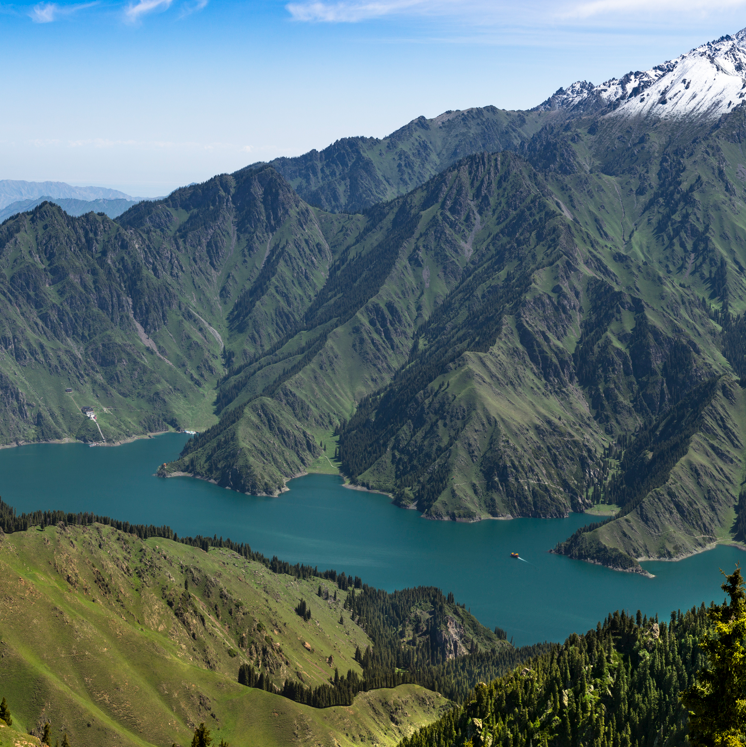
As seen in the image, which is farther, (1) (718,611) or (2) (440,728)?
(2) (440,728)

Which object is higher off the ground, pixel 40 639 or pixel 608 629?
pixel 608 629

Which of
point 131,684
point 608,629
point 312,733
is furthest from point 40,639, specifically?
point 608,629

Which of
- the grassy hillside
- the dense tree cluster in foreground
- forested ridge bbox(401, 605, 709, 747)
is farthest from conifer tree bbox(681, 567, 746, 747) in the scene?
the grassy hillside

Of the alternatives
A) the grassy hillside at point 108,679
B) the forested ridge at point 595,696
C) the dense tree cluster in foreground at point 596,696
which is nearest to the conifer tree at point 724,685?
the dense tree cluster in foreground at point 596,696

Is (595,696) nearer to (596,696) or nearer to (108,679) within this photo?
(596,696)

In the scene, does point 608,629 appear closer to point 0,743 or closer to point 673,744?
point 673,744

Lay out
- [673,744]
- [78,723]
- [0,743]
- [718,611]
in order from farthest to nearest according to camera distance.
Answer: [78,723] < [673,744] < [0,743] < [718,611]

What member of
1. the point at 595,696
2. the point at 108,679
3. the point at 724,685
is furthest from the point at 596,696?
the point at 724,685

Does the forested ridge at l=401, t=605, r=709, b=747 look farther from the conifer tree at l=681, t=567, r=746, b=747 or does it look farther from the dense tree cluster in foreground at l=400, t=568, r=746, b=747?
the conifer tree at l=681, t=567, r=746, b=747

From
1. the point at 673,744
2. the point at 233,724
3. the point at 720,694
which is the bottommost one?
the point at 233,724
